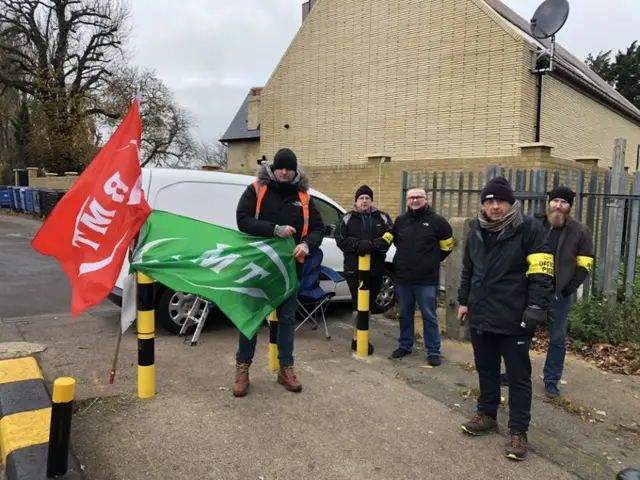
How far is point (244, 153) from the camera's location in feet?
97.0

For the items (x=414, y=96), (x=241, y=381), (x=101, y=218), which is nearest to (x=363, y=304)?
(x=241, y=381)

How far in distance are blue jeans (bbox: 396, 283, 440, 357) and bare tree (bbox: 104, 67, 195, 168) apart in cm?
2451

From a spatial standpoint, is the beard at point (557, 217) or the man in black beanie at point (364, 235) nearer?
the beard at point (557, 217)

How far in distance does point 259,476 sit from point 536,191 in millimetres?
5097

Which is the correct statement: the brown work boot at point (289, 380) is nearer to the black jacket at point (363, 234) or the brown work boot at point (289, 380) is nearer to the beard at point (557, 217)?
the black jacket at point (363, 234)

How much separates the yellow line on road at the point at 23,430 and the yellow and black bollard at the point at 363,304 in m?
2.88

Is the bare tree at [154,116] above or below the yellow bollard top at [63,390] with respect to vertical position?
above

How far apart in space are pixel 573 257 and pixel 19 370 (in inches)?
182

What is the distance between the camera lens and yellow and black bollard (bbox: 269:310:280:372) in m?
4.51

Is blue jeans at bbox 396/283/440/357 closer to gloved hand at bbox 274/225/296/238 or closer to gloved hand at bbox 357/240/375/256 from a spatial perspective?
gloved hand at bbox 357/240/375/256

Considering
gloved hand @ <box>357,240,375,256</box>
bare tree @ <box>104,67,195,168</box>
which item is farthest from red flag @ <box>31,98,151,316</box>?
bare tree @ <box>104,67,195,168</box>

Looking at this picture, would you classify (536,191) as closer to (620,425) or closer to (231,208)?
(620,425)

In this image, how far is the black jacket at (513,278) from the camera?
3.19 metres

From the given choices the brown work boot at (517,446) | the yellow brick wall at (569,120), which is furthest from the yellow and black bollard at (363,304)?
the yellow brick wall at (569,120)
